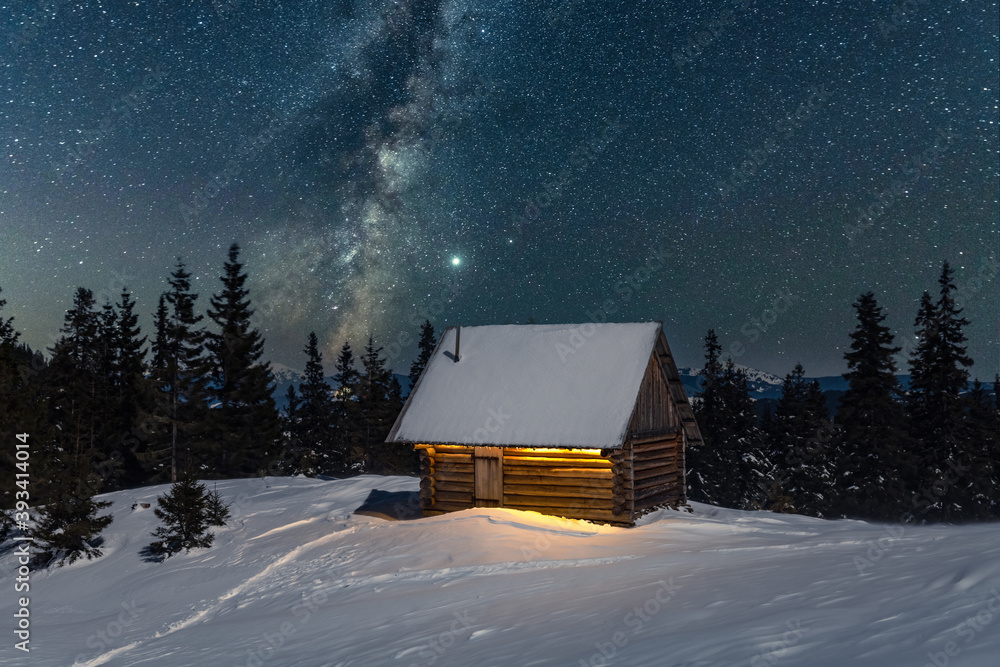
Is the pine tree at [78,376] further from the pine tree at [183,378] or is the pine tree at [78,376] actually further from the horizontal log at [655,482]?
the horizontal log at [655,482]

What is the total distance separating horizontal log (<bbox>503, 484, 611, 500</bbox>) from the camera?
757 inches

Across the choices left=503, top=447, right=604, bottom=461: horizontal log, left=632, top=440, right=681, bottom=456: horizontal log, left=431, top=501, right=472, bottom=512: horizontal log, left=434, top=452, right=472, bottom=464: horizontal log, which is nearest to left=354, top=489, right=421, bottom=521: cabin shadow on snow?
left=431, top=501, right=472, bottom=512: horizontal log

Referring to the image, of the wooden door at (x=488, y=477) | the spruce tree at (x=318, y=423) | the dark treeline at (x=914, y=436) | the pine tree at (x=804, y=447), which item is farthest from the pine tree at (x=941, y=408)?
the spruce tree at (x=318, y=423)

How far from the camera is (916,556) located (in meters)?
9.04

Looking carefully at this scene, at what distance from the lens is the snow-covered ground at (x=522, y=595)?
6.13 m

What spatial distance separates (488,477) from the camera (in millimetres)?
20547

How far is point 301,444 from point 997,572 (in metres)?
58.1

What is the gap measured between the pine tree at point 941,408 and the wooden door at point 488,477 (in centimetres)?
2700

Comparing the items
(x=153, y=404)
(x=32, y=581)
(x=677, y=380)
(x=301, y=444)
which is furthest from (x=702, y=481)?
(x=32, y=581)

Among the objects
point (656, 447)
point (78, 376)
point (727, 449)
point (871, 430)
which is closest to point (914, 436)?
point (871, 430)

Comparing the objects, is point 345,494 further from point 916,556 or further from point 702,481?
point 702,481

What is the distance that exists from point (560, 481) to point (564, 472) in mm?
300

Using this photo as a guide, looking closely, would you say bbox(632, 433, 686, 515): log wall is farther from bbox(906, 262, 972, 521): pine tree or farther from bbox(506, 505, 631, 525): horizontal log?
bbox(906, 262, 972, 521): pine tree

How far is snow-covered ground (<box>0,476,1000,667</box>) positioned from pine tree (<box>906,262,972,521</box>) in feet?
64.0
